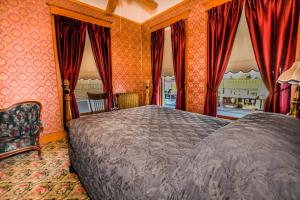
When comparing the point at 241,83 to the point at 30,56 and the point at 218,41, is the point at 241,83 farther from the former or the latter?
the point at 30,56

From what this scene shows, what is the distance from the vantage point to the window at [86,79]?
3648 millimetres

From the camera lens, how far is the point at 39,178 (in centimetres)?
203

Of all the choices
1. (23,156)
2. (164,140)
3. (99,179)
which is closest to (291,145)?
(164,140)

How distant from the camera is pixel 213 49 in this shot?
2980 mm

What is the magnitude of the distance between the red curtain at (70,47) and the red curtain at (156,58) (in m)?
1.93

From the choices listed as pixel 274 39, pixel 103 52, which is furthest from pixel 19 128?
pixel 274 39

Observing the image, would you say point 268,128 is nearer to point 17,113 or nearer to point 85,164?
point 85,164

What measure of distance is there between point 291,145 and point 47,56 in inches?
154

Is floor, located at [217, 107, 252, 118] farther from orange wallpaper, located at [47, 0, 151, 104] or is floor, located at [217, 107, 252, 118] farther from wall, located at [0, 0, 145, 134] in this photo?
wall, located at [0, 0, 145, 134]

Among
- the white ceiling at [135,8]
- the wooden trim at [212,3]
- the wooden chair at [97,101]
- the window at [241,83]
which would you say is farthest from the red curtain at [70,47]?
the window at [241,83]

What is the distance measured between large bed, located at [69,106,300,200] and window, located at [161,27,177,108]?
9.22 ft

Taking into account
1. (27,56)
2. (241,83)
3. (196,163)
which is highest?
(27,56)

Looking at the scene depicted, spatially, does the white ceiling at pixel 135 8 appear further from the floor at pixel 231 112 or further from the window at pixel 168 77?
the floor at pixel 231 112

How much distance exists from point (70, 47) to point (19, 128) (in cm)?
191
